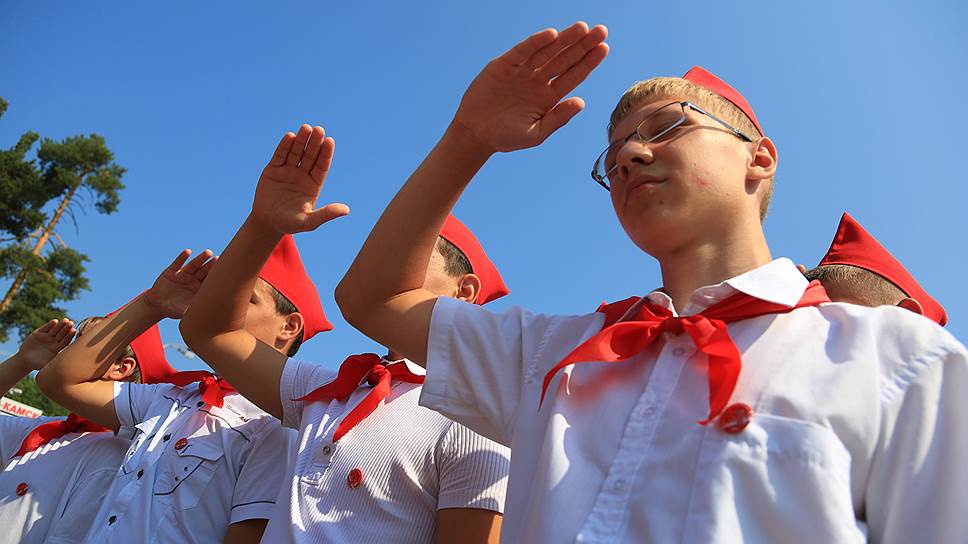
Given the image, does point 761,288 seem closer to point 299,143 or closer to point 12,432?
point 299,143

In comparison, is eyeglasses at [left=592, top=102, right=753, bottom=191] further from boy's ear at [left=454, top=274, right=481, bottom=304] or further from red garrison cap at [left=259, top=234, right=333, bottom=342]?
red garrison cap at [left=259, top=234, right=333, bottom=342]

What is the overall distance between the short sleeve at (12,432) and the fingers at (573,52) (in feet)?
13.5

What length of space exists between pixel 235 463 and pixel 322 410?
988 mm

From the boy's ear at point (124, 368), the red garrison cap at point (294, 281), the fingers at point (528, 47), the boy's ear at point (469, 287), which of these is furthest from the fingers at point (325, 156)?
the boy's ear at point (124, 368)

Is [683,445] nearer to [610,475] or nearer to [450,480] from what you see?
[610,475]

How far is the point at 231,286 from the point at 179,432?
1174mm

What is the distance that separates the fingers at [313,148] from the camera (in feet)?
8.66

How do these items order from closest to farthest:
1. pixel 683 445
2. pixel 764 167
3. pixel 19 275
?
pixel 683 445
pixel 764 167
pixel 19 275

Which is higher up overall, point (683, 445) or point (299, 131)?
point (299, 131)

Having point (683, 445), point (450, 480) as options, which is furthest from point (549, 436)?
point (450, 480)

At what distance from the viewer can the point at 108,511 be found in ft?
11.1

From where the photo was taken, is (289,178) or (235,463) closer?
(289,178)

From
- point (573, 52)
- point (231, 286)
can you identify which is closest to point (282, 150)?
point (231, 286)

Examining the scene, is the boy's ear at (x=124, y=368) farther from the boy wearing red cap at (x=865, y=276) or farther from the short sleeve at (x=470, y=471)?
the boy wearing red cap at (x=865, y=276)
